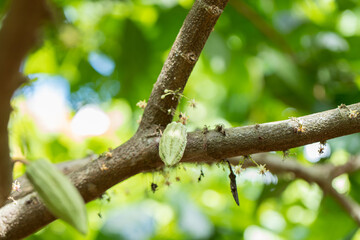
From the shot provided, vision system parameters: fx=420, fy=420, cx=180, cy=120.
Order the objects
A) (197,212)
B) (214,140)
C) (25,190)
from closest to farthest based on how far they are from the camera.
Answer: (214,140), (25,190), (197,212)

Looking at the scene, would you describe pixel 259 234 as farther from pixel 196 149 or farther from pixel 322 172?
pixel 196 149

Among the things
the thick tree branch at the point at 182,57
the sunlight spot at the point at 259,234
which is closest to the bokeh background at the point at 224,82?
the sunlight spot at the point at 259,234

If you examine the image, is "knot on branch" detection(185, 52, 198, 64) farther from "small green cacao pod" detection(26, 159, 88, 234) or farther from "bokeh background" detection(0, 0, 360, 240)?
"bokeh background" detection(0, 0, 360, 240)

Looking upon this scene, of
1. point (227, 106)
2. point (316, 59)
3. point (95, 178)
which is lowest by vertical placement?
point (95, 178)

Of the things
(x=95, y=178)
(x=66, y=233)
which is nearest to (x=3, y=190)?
(x=95, y=178)

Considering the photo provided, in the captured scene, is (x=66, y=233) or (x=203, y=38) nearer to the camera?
(x=203, y=38)

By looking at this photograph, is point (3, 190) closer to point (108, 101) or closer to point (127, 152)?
point (127, 152)

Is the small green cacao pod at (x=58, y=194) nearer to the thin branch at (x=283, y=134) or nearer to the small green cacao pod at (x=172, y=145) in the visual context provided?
the small green cacao pod at (x=172, y=145)

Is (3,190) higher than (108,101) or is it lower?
lower
